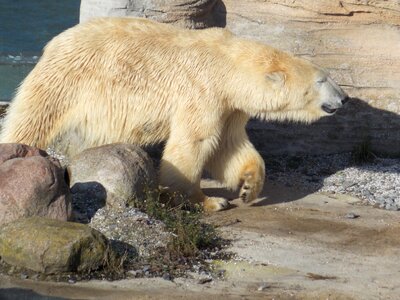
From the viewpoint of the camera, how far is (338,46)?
8953mm

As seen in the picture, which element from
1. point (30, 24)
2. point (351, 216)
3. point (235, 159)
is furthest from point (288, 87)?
point (30, 24)

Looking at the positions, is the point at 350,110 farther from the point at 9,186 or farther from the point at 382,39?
the point at 9,186

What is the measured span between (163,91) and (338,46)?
87.8 inches

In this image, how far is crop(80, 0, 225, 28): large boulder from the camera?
8.38 meters

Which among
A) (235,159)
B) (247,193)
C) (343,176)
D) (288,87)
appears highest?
(288,87)

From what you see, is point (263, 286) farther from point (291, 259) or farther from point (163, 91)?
point (163, 91)

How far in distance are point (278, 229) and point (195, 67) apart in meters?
1.40

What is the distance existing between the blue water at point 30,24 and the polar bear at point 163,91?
19.3 feet

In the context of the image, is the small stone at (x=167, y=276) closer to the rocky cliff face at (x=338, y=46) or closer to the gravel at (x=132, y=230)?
the gravel at (x=132, y=230)

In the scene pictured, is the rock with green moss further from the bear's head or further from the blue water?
the blue water

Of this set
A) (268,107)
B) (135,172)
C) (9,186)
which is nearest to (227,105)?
(268,107)

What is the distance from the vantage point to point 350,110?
355 inches

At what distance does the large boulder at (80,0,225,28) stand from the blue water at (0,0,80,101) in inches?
194

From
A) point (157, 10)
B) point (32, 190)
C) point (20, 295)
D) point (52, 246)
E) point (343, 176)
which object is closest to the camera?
point (20, 295)
